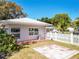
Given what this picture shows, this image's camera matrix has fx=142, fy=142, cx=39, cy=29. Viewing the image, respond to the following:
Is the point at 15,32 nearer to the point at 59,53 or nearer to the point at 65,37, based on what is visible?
the point at 65,37

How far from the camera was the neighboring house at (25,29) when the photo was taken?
70.5 feet

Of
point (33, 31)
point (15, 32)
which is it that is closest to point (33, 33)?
point (33, 31)

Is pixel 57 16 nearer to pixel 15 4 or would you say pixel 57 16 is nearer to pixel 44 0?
pixel 15 4

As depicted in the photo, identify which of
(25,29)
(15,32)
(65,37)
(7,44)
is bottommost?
(7,44)

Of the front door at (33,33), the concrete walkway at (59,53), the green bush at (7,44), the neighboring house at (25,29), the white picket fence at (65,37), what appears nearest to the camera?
the concrete walkway at (59,53)

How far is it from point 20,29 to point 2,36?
22.4ft

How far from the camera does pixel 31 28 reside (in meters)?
23.7

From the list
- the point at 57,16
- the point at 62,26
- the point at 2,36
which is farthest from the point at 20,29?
the point at 57,16

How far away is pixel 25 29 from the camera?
22.8m

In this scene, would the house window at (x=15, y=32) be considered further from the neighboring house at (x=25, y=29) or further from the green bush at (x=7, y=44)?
the green bush at (x=7, y=44)

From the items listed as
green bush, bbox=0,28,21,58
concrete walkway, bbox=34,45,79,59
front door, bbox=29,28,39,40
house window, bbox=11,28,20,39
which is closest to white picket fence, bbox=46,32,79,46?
front door, bbox=29,28,39,40

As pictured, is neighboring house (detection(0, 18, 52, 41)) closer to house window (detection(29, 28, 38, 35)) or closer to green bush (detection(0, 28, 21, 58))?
house window (detection(29, 28, 38, 35))

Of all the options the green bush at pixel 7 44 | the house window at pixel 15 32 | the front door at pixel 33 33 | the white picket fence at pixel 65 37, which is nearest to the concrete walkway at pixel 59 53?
the green bush at pixel 7 44

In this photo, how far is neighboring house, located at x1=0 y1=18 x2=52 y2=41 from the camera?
21475mm
